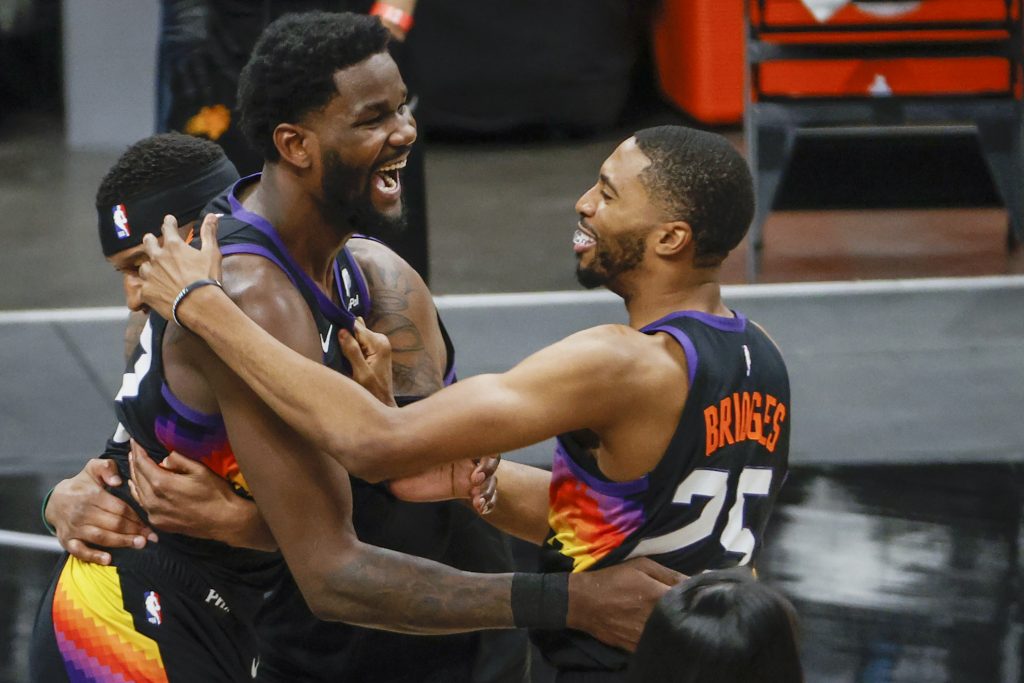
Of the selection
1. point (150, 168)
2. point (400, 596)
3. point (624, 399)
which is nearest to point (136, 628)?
point (400, 596)

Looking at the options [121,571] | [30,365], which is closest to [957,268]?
[30,365]

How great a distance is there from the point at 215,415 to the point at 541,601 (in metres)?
0.60

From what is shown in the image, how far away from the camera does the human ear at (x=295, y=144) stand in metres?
2.66

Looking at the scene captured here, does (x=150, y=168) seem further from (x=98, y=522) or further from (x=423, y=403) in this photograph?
(x=423, y=403)

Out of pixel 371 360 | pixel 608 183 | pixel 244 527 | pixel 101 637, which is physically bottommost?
pixel 101 637

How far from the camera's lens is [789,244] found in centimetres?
686

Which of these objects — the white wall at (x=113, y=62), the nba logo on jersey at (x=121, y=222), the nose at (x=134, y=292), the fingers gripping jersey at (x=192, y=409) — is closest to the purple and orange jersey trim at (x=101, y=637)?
the fingers gripping jersey at (x=192, y=409)

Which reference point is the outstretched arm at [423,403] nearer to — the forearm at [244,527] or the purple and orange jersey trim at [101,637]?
the forearm at [244,527]

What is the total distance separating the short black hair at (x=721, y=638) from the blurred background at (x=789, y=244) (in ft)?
7.99

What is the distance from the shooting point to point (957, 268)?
251 inches

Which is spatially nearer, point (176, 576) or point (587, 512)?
point (587, 512)

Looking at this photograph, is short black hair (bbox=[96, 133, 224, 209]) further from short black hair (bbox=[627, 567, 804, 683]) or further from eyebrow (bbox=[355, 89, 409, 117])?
short black hair (bbox=[627, 567, 804, 683])

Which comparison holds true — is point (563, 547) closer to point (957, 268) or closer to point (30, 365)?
point (30, 365)

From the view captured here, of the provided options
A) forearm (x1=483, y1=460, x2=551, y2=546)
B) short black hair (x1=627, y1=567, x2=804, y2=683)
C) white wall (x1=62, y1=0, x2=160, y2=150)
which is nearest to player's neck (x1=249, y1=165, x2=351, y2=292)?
forearm (x1=483, y1=460, x2=551, y2=546)
